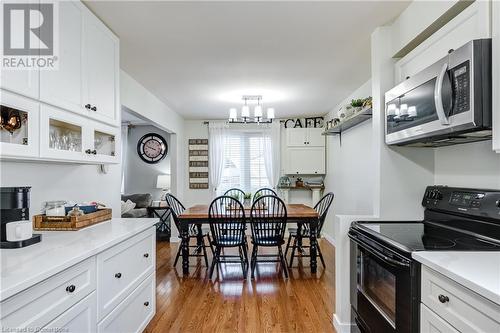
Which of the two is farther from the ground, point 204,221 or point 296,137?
point 296,137

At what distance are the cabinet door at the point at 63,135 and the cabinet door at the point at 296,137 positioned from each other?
4223mm

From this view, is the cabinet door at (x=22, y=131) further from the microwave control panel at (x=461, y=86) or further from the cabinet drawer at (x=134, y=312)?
the microwave control panel at (x=461, y=86)

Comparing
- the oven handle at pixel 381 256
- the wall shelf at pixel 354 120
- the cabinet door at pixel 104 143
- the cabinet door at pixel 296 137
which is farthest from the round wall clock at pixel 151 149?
the oven handle at pixel 381 256

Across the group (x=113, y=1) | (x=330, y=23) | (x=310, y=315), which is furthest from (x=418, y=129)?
(x=113, y=1)

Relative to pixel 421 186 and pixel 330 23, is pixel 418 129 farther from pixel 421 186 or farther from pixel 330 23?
pixel 330 23

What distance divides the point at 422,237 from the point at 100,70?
2390 mm

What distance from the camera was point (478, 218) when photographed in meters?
1.57

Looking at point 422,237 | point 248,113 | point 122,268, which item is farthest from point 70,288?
point 248,113

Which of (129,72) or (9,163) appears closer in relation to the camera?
(9,163)

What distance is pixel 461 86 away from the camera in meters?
1.34

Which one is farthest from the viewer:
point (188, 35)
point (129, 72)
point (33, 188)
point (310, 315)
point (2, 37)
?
point (129, 72)

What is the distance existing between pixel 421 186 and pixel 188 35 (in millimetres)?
2175

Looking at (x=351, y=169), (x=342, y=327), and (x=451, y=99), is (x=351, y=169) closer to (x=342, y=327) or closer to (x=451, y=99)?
(x=342, y=327)

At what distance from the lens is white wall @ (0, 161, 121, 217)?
1.63m
